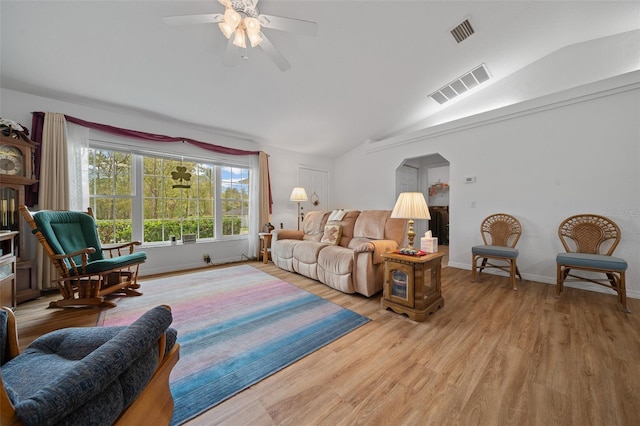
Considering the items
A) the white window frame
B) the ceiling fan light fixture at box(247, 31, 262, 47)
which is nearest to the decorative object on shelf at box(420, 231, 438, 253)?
the ceiling fan light fixture at box(247, 31, 262, 47)

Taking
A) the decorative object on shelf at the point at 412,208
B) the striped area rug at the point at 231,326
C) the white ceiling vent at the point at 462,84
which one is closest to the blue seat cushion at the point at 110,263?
the striped area rug at the point at 231,326

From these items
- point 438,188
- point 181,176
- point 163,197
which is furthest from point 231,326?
point 438,188

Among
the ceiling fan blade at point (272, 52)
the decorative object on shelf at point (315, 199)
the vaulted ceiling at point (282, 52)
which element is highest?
the vaulted ceiling at point (282, 52)

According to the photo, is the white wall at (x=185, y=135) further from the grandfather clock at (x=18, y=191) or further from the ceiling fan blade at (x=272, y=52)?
the ceiling fan blade at (x=272, y=52)

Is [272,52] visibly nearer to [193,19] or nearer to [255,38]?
[255,38]

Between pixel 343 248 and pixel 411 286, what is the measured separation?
1.11m

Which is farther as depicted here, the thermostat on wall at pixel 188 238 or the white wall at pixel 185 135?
the thermostat on wall at pixel 188 238

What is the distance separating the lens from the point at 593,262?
238 cm

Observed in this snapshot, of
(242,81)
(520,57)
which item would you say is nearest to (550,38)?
(520,57)

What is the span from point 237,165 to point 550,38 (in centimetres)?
502

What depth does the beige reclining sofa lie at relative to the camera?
8.56ft

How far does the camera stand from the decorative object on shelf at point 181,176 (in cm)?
381

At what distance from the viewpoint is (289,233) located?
13.4ft

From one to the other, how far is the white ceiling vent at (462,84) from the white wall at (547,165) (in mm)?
492
